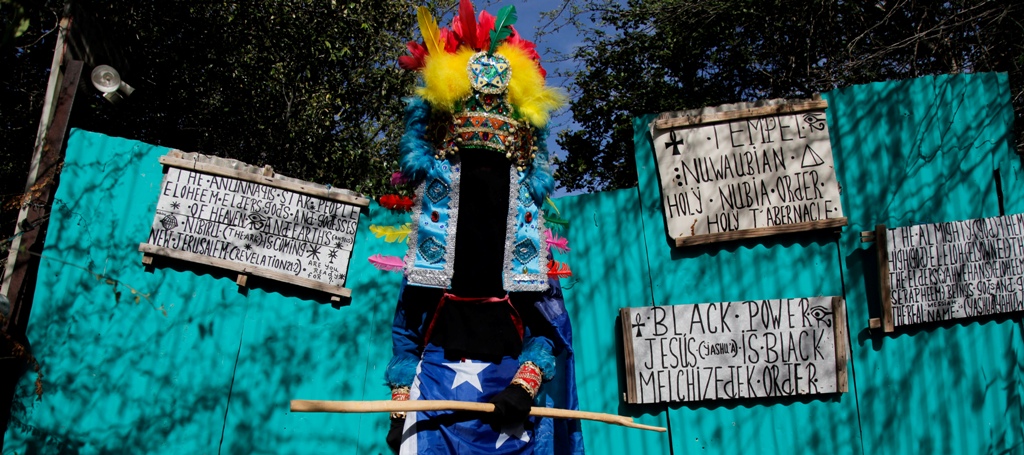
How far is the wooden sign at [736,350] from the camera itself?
4445 millimetres

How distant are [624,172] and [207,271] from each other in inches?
255

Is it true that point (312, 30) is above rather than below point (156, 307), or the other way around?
above

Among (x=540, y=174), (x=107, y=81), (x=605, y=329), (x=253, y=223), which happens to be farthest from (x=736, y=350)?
(x=107, y=81)

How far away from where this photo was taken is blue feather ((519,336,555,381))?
2840 mm

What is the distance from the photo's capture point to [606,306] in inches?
185

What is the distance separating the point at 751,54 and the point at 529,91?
662 cm

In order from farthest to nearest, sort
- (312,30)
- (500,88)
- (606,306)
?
(312,30) → (606,306) → (500,88)

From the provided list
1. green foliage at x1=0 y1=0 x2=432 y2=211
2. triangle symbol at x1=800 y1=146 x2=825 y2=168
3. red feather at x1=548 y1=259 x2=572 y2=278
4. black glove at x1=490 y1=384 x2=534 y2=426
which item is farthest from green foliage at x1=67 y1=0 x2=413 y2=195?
black glove at x1=490 y1=384 x2=534 y2=426

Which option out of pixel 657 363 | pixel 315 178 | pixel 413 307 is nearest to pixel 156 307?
pixel 413 307

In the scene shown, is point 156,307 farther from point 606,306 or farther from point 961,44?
point 961,44

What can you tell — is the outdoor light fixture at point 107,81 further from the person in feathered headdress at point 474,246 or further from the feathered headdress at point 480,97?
the person in feathered headdress at point 474,246

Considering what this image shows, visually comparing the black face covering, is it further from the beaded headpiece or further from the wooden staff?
the wooden staff

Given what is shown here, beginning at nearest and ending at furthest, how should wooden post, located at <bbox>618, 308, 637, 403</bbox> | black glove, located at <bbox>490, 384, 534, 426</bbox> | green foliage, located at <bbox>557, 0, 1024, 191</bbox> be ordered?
black glove, located at <bbox>490, 384, 534, 426</bbox>, wooden post, located at <bbox>618, 308, 637, 403</bbox>, green foliage, located at <bbox>557, 0, 1024, 191</bbox>

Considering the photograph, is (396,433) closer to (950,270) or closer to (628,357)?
(628,357)
